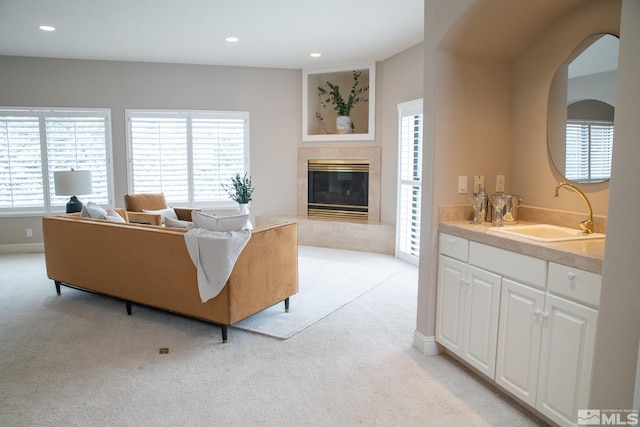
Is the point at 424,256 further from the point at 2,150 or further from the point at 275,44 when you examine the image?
the point at 2,150

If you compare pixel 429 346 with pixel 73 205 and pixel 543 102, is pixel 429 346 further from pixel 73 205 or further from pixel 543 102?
pixel 73 205

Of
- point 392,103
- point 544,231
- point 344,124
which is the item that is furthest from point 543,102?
point 344,124

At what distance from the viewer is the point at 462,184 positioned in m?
3.00

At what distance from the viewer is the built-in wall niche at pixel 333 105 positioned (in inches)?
267

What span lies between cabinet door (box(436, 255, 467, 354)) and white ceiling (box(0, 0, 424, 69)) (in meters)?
2.60

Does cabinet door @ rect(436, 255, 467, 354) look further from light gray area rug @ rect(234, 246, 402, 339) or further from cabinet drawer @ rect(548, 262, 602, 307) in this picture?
light gray area rug @ rect(234, 246, 402, 339)

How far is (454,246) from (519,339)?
2.32 feet

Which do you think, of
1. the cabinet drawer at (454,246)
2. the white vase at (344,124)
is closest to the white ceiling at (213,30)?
the white vase at (344,124)

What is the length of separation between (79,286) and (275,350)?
2226 millimetres

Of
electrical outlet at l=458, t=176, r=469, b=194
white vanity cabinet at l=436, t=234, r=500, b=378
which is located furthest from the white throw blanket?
electrical outlet at l=458, t=176, r=469, b=194

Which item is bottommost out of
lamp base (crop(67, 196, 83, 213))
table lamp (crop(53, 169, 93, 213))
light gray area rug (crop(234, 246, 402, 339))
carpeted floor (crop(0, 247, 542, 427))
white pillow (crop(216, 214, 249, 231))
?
carpeted floor (crop(0, 247, 542, 427))

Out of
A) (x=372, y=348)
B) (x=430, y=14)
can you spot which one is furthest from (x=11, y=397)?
(x=430, y=14)

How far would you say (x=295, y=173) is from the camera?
7199 millimetres

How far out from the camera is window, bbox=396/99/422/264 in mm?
5461
